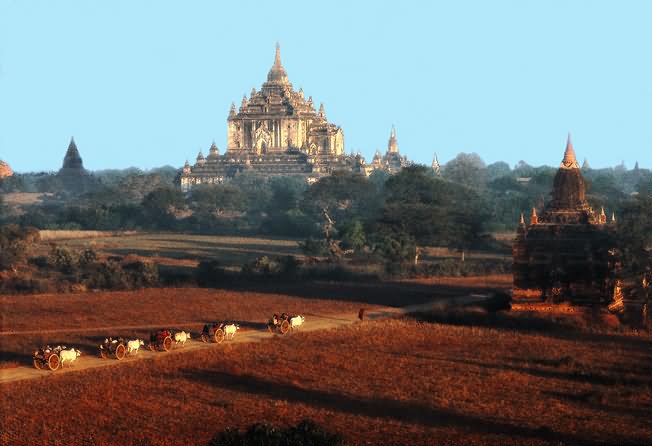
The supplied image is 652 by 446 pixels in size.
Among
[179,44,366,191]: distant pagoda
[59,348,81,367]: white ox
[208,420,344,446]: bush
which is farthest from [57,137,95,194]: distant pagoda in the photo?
[208,420,344,446]: bush

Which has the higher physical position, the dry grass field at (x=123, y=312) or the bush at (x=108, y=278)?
the bush at (x=108, y=278)

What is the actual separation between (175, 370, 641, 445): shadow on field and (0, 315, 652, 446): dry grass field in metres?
0.03

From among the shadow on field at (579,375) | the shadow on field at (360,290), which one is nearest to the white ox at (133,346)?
the shadow on field at (579,375)

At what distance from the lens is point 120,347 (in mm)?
34062

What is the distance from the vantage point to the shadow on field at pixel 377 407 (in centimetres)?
2572

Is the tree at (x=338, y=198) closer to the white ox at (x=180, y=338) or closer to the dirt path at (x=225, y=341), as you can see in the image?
the dirt path at (x=225, y=341)

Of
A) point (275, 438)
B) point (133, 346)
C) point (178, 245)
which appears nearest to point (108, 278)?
point (133, 346)

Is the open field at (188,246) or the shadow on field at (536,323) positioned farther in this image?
the open field at (188,246)

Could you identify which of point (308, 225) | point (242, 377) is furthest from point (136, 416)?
point (308, 225)

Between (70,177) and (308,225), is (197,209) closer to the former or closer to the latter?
(308,225)

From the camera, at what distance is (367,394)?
98.0 feet

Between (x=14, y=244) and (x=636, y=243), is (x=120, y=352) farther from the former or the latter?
(x=14, y=244)

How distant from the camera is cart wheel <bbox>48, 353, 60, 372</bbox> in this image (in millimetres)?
32000

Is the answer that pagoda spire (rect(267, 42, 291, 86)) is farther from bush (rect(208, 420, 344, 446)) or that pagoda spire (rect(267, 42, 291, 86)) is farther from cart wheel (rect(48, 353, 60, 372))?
bush (rect(208, 420, 344, 446))
